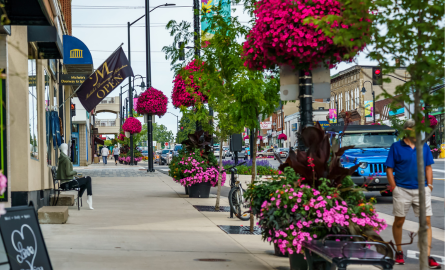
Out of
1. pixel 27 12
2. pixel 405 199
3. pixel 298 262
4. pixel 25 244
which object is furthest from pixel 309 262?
pixel 27 12

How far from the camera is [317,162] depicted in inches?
237

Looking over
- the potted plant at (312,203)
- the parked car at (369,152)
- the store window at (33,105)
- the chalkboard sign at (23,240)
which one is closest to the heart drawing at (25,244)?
the chalkboard sign at (23,240)

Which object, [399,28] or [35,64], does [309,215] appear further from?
[35,64]

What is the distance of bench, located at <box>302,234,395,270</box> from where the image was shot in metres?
4.65

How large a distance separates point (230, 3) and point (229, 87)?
4.96 feet

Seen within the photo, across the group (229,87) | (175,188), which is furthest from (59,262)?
(175,188)

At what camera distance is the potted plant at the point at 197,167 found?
15.4 metres

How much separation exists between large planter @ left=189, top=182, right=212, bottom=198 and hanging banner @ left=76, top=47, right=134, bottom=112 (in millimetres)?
3720

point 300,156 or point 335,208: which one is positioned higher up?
point 300,156

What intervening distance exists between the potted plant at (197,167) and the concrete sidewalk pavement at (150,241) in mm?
1632

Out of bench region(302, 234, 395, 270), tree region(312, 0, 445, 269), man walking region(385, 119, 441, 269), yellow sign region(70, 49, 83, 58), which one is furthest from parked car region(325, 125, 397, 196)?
tree region(312, 0, 445, 269)

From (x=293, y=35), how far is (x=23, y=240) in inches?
145

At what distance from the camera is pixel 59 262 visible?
21.5 feet

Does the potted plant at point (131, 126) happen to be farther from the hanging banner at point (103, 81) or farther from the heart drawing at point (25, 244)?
Answer: the heart drawing at point (25, 244)
